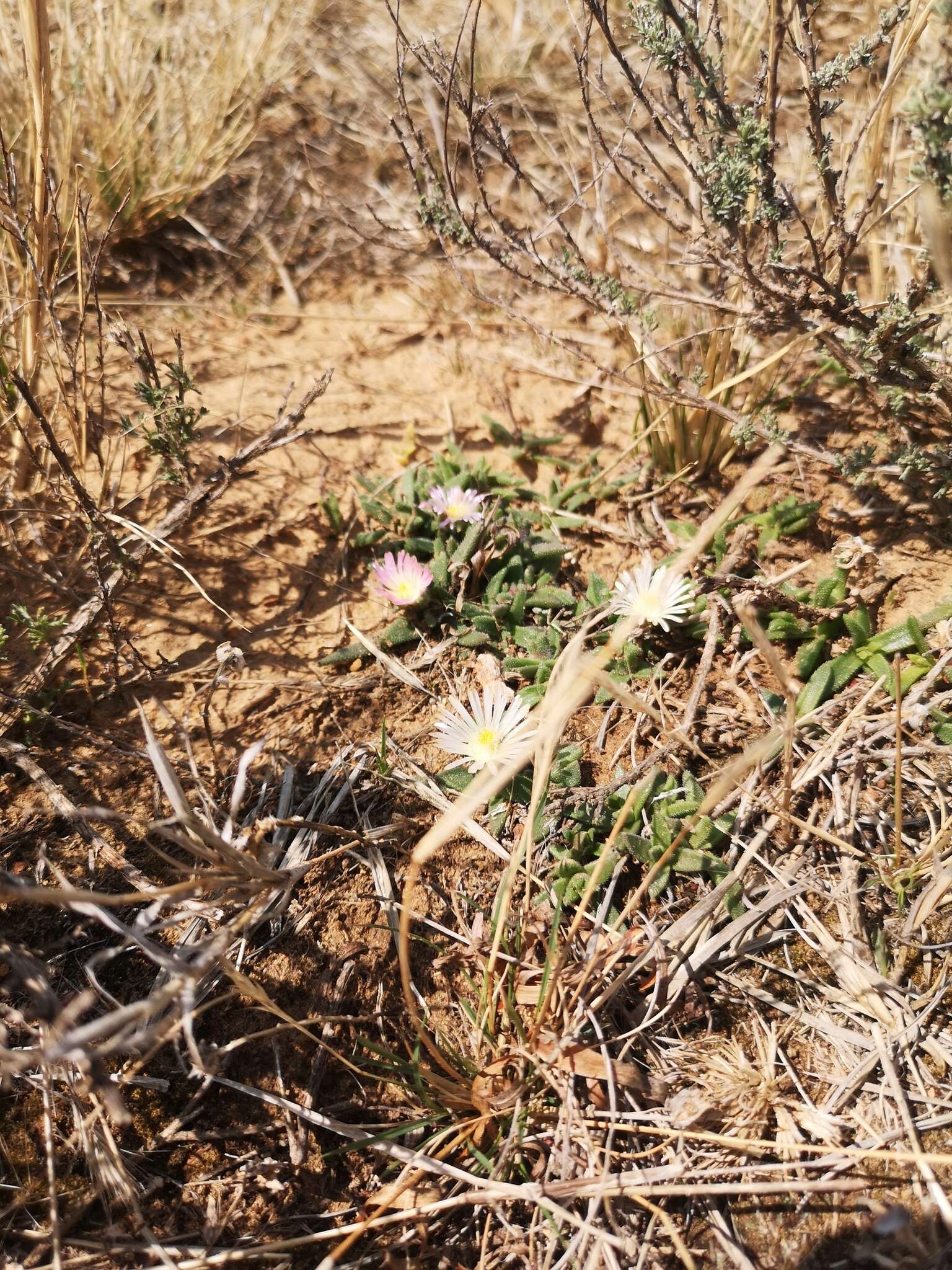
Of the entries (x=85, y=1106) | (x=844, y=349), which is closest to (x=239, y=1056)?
(x=85, y=1106)

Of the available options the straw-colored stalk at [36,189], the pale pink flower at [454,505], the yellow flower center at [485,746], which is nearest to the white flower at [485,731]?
the yellow flower center at [485,746]

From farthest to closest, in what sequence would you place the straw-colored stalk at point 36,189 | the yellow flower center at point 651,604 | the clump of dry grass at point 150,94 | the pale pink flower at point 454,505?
1. the clump of dry grass at point 150,94
2. the pale pink flower at point 454,505
3. the yellow flower center at point 651,604
4. the straw-colored stalk at point 36,189

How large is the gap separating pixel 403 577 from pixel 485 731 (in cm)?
48

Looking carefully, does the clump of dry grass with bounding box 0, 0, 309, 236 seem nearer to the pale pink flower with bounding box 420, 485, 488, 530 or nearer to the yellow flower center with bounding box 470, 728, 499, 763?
the pale pink flower with bounding box 420, 485, 488, 530

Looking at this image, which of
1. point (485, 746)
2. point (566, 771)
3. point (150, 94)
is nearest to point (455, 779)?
point (485, 746)

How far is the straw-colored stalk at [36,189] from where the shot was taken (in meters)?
1.73

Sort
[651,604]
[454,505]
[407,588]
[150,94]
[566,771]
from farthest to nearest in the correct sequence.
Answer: [150,94], [454,505], [407,588], [651,604], [566,771]

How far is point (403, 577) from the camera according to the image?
2.12 metres

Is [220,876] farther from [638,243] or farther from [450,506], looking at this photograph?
[638,243]

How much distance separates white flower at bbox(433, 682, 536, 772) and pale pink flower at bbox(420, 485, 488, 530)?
0.52 m

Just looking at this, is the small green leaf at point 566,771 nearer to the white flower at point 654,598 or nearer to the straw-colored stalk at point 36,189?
the white flower at point 654,598

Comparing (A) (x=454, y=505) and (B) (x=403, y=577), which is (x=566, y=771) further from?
(A) (x=454, y=505)

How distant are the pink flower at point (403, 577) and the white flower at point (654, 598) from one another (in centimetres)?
44

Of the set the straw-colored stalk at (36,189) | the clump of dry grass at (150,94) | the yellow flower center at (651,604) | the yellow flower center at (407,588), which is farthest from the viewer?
the clump of dry grass at (150,94)
